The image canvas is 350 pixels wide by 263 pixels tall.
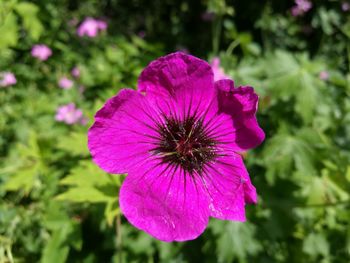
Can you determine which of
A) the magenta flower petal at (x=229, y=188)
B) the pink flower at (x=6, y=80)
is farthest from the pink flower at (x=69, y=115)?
the magenta flower petal at (x=229, y=188)

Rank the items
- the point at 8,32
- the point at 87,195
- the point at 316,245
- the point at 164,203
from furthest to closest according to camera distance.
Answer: the point at 8,32
the point at 316,245
the point at 87,195
the point at 164,203

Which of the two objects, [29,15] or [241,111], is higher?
[241,111]

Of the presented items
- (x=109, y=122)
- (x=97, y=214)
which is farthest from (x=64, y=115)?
(x=109, y=122)

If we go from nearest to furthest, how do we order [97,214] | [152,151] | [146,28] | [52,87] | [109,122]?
[109,122] → [152,151] → [97,214] → [52,87] → [146,28]

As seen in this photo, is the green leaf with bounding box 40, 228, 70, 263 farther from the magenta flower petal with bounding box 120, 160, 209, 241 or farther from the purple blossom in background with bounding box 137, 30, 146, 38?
the purple blossom in background with bounding box 137, 30, 146, 38

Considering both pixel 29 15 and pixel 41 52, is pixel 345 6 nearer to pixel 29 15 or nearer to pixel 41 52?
pixel 29 15

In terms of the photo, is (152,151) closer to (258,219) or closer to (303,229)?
(258,219)

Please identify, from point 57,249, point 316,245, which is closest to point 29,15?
point 57,249

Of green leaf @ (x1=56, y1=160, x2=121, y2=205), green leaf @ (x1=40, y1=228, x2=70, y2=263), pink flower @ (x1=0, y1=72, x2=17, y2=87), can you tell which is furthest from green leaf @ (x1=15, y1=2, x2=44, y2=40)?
green leaf @ (x1=56, y1=160, x2=121, y2=205)
